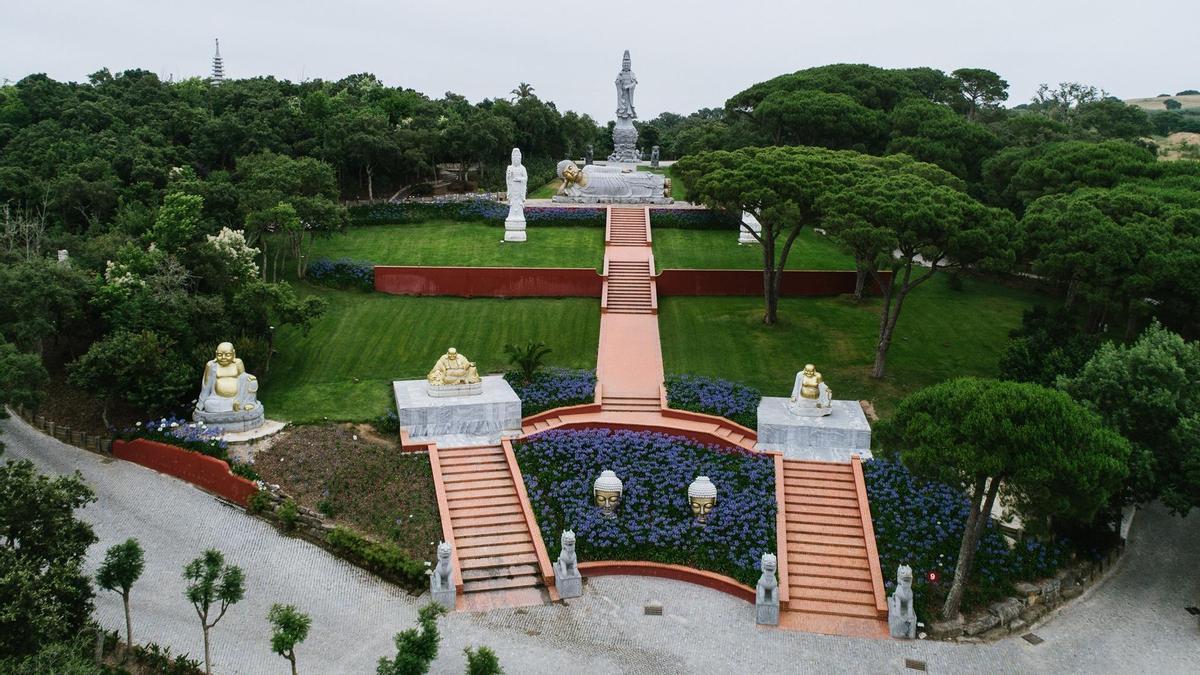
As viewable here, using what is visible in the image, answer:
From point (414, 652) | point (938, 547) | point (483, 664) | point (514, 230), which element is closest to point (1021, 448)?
point (938, 547)

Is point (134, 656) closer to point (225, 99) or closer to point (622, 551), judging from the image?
point (622, 551)

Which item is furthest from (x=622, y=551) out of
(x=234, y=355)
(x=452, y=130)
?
(x=452, y=130)

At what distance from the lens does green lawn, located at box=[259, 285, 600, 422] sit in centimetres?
2794

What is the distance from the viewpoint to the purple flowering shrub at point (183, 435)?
2495cm

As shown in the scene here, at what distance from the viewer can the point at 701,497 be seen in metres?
22.7

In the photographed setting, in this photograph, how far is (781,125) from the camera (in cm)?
5259

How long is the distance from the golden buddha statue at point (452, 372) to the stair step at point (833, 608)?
10.0 meters

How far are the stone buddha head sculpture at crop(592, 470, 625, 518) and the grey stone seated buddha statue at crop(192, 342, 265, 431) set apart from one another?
902 cm

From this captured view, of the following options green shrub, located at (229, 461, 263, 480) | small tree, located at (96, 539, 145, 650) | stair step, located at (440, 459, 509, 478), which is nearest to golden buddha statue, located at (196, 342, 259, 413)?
green shrub, located at (229, 461, 263, 480)

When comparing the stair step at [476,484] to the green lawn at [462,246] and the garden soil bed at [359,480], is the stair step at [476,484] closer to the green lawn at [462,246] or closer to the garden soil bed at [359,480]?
the garden soil bed at [359,480]

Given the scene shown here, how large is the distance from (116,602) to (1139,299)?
25.5 meters

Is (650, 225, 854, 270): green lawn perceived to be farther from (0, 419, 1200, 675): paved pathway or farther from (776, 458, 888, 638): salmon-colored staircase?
(0, 419, 1200, 675): paved pathway

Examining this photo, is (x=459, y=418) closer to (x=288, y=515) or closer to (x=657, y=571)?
(x=288, y=515)

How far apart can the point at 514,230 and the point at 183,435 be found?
61.7 ft
